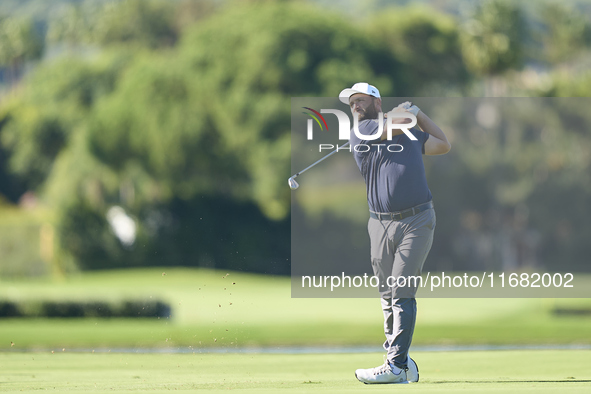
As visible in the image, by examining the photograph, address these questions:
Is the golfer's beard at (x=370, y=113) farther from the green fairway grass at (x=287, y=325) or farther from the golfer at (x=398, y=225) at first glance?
the green fairway grass at (x=287, y=325)

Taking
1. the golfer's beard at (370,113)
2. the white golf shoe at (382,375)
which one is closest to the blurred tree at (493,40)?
the golfer's beard at (370,113)

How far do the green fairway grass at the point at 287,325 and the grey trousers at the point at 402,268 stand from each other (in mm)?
9136

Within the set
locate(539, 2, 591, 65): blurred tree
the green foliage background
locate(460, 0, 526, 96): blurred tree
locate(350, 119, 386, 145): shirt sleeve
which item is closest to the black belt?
locate(350, 119, 386, 145): shirt sleeve

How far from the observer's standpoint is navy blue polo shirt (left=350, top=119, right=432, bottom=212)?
25.6ft

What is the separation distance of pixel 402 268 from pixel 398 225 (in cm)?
34

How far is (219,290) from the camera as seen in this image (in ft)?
106

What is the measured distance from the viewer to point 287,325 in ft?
73.6

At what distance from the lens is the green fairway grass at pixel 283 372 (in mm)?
7148

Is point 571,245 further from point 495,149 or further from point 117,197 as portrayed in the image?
point 117,197

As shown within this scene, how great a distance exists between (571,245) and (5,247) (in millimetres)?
27286

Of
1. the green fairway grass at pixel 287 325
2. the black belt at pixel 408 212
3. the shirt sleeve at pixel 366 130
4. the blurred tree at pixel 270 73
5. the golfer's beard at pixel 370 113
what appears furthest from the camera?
the blurred tree at pixel 270 73

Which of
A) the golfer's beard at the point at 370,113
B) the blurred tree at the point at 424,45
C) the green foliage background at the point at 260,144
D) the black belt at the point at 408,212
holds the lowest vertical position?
the black belt at the point at 408,212

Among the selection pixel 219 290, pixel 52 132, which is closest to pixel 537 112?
pixel 219 290

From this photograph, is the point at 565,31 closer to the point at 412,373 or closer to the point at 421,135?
the point at 421,135
